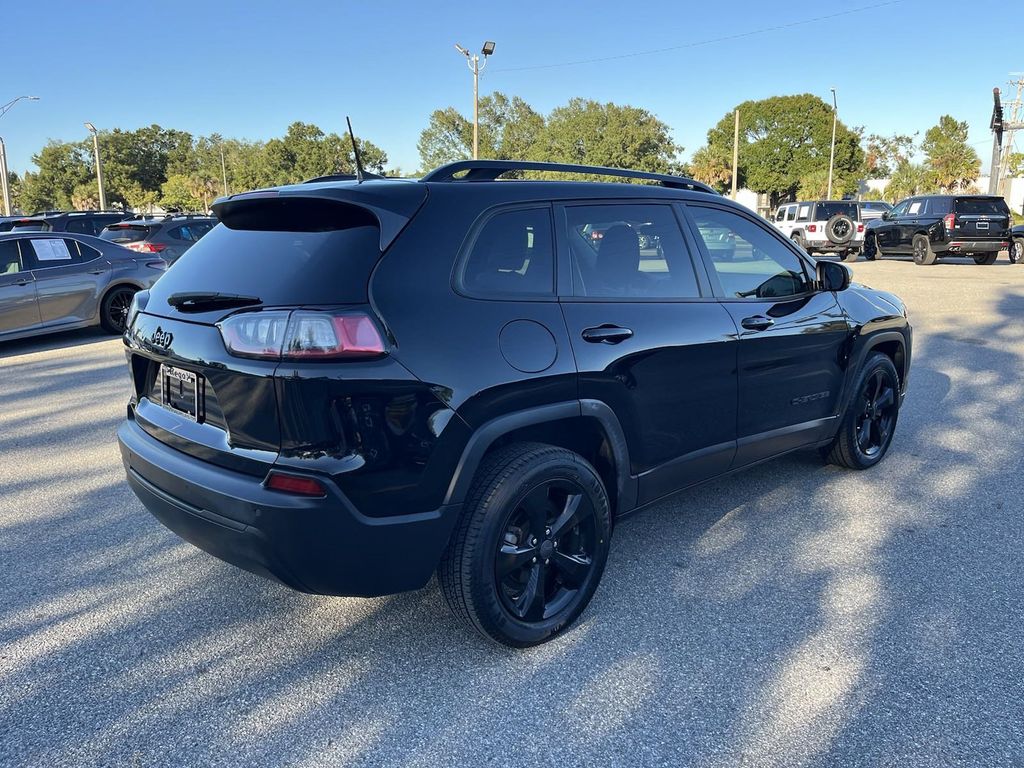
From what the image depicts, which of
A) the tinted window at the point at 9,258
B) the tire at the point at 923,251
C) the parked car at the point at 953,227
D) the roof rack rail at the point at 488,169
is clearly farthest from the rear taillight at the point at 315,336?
the tire at the point at 923,251

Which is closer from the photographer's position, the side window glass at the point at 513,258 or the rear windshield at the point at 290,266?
the rear windshield at the point at 290,266

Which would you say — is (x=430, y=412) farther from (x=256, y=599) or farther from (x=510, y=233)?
(x=256, y=599)

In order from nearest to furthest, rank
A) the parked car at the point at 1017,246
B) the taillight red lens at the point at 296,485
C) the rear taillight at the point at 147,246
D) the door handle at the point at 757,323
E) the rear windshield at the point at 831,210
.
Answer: the taillight red lens at the point at 296,485 → the door handle at the point at 757,323 → the rear taillight at the point at 147,246 → the parked car at the point at 1017,246 → the rear windshield at the point at 831,210

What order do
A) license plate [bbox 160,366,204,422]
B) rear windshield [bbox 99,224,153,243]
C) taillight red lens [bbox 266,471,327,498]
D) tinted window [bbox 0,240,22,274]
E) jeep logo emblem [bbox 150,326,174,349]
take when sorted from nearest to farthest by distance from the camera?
taillight red lens [bbox 266,471,327,498] → license plate [bbox 160,366,204,422] → jeep logo emblem [bbox 150,326,174,349] → tinted window [bbox 0,240,22,274] → rear windshield [bbox 99,224,153,243]

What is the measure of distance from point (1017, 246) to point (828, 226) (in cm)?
518

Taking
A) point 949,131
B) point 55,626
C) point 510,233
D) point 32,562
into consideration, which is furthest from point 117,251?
point 949,131

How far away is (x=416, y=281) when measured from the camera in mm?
2559

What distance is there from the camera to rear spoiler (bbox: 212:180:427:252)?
2609 mm

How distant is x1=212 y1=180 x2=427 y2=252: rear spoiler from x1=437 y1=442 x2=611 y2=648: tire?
0.89m

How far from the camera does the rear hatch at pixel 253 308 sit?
2.44 meters

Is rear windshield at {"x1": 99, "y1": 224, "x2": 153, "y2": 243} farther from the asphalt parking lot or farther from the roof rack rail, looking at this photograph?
the roof rack rail

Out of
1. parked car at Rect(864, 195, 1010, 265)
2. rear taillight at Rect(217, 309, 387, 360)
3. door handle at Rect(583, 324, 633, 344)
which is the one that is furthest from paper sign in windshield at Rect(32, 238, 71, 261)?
parked car at Rect(864, 195, 1010, 265)

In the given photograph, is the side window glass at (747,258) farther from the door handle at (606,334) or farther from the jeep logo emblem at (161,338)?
the jeep logo emblem at (161,338)

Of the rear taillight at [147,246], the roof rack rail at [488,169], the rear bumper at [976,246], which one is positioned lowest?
the rear bumper at [976,246]
